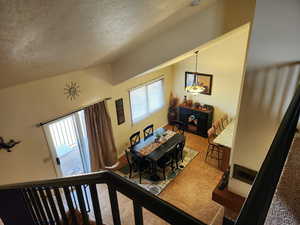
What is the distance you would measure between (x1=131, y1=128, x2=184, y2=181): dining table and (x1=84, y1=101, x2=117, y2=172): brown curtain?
2.52 ft

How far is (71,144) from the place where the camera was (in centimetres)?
532

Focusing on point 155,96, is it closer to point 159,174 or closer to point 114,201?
point 159,174

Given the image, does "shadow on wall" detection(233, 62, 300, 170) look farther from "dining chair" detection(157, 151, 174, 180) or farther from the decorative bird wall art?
the decorative bird wall art

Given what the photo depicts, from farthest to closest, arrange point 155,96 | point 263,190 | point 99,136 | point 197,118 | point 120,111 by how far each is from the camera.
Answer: point 155,96
point 197,118
point 120,111
point 99,136
point 263,190

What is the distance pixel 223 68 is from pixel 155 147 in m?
3.27

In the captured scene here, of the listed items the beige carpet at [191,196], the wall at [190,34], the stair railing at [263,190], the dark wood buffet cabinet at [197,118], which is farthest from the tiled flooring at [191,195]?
the stair railing at [263,190]

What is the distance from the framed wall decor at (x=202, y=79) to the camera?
6.77m

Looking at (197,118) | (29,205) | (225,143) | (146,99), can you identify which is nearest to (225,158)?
(225,143)

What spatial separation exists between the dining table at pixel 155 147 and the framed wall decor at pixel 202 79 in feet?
6.97

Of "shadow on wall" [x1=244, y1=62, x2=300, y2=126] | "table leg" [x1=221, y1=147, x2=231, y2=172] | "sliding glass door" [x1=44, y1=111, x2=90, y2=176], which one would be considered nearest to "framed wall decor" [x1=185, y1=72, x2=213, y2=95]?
"table leg" [x1=221, y1=147, x2=231, y2=172]

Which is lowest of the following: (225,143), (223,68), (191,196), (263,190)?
(191,196)

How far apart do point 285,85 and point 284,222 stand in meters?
2.18

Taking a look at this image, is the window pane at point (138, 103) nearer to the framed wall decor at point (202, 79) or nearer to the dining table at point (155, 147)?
the dining table at point (155, 147)

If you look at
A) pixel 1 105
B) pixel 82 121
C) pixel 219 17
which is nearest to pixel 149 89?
pixel 82 121
